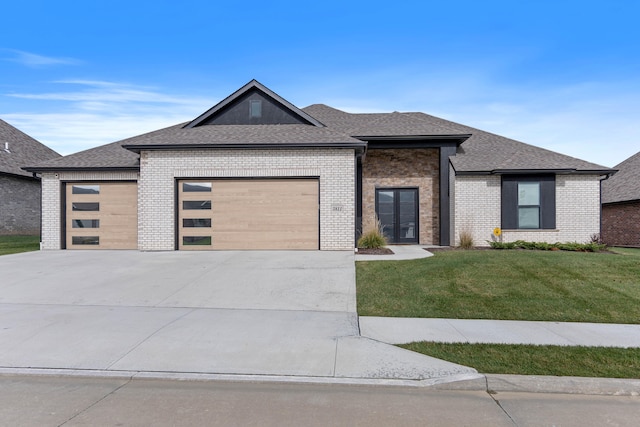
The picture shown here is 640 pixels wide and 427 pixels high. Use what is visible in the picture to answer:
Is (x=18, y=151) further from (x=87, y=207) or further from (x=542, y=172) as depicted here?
(x=542, y=172)

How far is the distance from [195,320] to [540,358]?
5117mm

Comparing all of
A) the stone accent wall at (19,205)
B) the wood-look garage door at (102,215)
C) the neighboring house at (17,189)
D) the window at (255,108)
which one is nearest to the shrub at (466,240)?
the window at (255,108)

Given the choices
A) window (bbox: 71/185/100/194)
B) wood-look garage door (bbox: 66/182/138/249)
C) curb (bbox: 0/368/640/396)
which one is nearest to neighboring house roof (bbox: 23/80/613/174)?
window (bbox: 71/185/100/194)

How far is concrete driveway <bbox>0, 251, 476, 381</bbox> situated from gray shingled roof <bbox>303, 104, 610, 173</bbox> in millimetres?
7786

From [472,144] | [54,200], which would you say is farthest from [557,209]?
[54,200]

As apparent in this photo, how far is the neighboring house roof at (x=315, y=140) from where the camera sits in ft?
46.2

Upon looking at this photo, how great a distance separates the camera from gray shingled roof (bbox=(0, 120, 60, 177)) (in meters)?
24.1

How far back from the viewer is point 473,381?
4410mm

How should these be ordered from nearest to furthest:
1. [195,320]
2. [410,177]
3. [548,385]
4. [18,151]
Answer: [548,385], [195,320], [410,177], [18,151]

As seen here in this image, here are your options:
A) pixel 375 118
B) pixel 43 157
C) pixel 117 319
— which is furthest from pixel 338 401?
pixel 43 157

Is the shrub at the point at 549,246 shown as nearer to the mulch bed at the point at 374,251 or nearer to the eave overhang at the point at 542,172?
the eave overhang at the point at 542,172

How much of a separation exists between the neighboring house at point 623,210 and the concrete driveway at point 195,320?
57.7 ft

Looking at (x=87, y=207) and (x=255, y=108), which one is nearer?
(x=87, y=207)

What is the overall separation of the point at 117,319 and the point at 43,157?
2787cm
